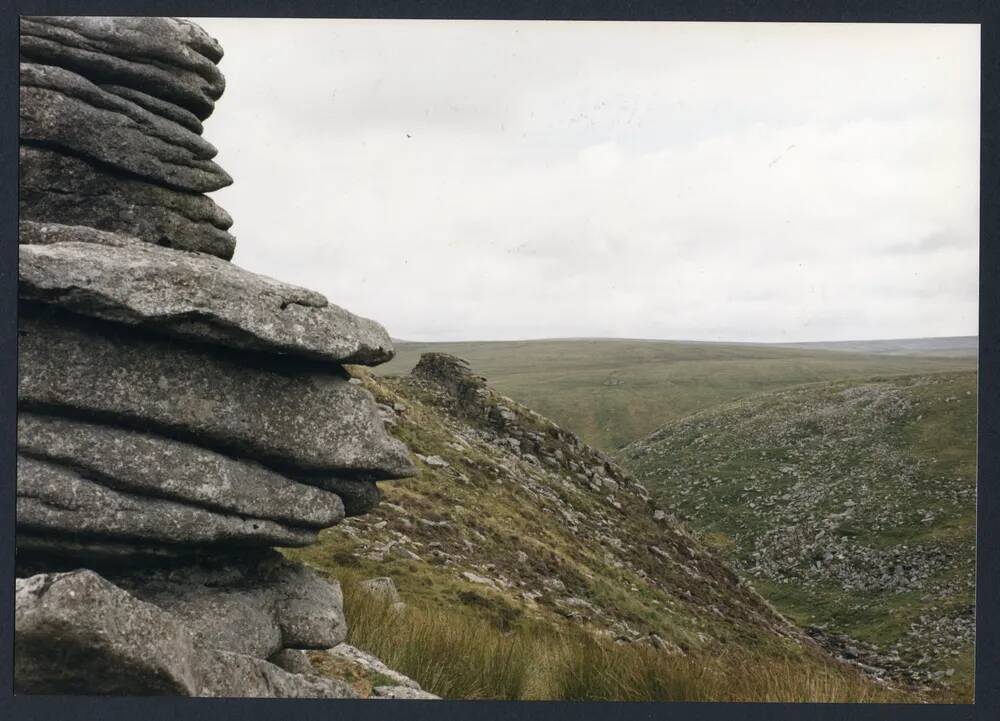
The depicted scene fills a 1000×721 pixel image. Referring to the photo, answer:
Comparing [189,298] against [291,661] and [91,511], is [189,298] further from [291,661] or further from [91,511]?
[291,661]

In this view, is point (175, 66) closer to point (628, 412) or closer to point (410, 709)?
point (410, 709)

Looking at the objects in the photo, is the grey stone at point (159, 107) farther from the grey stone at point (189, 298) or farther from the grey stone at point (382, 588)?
the grey stone at point (382, 588)

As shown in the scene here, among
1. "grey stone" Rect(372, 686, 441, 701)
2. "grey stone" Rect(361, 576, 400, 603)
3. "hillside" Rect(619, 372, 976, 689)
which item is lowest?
"hillside" Rect(619, 372, 976, 689)

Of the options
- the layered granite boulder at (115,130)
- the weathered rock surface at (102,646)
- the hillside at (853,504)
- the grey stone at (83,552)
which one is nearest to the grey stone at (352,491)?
the grey stone at (83,552)

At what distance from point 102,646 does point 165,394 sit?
10.8 ft

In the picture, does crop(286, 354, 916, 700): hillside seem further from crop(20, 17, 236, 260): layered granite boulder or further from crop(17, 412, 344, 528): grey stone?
crop(20, 17, 236, 260): layered granite boulder

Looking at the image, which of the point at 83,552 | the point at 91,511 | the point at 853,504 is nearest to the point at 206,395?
the point at 91,511

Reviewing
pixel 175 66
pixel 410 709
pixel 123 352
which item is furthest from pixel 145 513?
pixel 175 66

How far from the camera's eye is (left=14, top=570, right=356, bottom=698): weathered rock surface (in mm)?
7398

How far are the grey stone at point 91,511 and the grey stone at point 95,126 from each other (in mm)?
4398

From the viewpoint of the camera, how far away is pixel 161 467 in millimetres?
9578

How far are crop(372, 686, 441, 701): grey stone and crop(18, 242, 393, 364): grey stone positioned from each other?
470 cm

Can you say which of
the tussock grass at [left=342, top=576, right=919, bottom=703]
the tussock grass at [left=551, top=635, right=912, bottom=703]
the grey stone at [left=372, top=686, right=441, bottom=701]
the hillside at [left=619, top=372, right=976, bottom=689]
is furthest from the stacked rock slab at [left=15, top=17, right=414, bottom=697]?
the hillside at [left=619, top=372, right=976, bottom=689]

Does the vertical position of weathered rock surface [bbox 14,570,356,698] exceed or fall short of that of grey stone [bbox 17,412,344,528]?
it falls short
